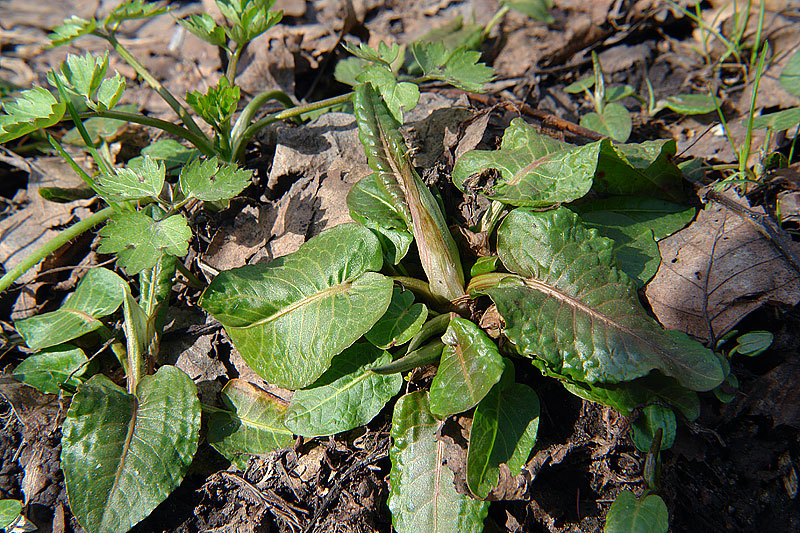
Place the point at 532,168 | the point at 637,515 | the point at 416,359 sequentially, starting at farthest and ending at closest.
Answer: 1. the point at 532,168
2. the point at 416,359
3. the point at 637,515

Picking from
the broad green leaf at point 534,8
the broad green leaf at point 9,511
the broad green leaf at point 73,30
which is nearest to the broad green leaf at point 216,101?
the broad green leaf at point 73,30

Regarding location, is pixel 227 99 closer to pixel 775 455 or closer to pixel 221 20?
pixel 221 20

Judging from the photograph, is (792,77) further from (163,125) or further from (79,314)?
(79,314)

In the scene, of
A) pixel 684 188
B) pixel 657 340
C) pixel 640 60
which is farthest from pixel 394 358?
pixel 640 60

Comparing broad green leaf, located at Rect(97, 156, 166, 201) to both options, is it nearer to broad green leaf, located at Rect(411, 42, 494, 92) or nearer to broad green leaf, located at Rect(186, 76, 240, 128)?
broad green leaf, located at Rect(186, 76, 240, 128)

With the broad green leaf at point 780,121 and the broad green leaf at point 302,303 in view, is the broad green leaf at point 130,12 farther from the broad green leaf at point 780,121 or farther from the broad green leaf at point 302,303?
the broad green leaf at point 780,121

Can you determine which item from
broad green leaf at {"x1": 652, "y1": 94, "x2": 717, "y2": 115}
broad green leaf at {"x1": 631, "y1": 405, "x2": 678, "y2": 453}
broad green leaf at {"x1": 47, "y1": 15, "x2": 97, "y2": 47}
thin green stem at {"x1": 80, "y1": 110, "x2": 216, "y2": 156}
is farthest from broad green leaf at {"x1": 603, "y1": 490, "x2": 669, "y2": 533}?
broad green leaf at {"x1": 47, "y1": 15, "x2": 97, "y2": 47}

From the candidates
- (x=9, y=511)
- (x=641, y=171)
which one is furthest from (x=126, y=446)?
(x=641, y=171)
